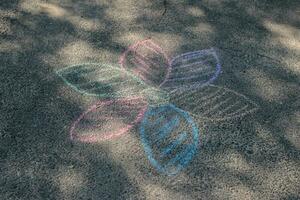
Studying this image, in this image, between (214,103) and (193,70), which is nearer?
(214,103)

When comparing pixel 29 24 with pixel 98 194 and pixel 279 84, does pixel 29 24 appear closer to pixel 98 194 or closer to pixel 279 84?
pixel 98 194

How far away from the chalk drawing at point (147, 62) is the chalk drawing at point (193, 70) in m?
0.07

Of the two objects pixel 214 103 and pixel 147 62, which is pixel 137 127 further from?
pixel 147 62

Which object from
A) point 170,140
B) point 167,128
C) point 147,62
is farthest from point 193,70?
point 170,140

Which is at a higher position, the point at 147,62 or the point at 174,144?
the point at 147,62

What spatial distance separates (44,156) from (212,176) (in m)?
1.18

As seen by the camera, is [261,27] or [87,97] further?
[261,27]

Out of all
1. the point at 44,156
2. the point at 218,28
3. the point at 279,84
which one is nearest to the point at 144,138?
the point at 44,156

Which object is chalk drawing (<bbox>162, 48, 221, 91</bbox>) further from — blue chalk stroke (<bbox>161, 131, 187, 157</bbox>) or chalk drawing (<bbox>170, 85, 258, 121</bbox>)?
blue chalk stroke (<bbox>161, 131, 187, 157</bbox>)

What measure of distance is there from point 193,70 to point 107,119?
0.90 metres

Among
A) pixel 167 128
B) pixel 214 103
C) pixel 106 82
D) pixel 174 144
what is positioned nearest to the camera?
pixel 174 144

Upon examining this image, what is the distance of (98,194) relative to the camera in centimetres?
298

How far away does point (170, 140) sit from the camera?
3.33m

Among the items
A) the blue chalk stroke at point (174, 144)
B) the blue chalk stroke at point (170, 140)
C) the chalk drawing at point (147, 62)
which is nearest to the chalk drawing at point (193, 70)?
the chalk drawing at point (147, 62)
